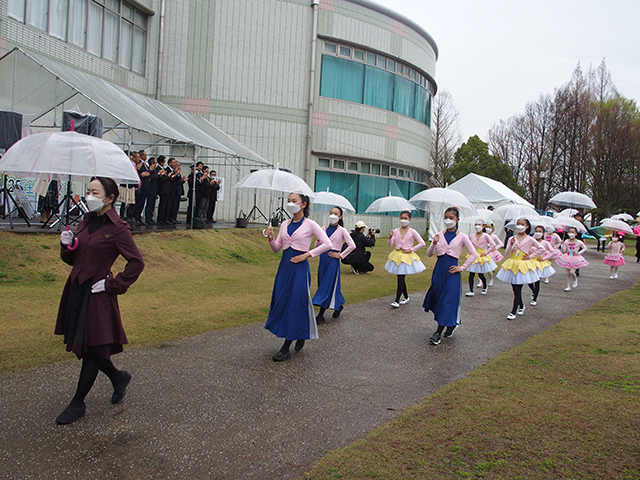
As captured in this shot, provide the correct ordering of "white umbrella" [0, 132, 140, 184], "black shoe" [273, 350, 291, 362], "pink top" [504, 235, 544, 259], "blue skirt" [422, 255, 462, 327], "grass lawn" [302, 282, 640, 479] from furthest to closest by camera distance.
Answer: "pink top" [504, 235, 544, 259]
"white umbrella" [0, 132, 140, 184]
"blue skirt" [422, 255, 462, 327]
"black shoe" [273, 350, 291, 362]
"grass lawn" [302, 282, 640, 479]

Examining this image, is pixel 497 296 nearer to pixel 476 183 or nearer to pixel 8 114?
pixel 8 114

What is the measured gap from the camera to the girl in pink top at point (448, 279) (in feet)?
24.6

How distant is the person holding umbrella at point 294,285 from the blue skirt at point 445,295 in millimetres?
2195

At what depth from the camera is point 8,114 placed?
1265 cm

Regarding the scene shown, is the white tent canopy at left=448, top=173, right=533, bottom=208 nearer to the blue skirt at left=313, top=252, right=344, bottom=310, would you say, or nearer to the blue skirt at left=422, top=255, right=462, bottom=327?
the blue skirt at left=313, top=252, right=344, bottom=310

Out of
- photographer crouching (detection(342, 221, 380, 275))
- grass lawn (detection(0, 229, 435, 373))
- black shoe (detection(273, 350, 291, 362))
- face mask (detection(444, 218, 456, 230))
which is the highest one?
face mask (detection(444, 218, 456, 230))

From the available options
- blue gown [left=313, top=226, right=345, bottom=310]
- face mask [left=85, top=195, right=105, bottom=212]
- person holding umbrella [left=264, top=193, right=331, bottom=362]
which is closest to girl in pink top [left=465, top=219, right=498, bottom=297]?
blue gown [left=313, top=226, right=345, bottom=310]

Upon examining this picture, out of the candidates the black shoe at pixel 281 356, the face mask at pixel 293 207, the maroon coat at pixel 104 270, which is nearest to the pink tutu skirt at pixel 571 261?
the face mask at pixel 293 207

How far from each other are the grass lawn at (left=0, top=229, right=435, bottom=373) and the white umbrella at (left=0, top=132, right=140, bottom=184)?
2055 millimetres

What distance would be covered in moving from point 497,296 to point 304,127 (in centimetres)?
1513

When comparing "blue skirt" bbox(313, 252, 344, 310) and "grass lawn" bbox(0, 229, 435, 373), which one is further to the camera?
"blue skirt" bbox(313, 252, 344, 310)

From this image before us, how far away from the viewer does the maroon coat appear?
4125 millimetres

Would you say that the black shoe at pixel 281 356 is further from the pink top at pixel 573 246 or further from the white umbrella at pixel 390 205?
the white umbrella at pixel 390 205

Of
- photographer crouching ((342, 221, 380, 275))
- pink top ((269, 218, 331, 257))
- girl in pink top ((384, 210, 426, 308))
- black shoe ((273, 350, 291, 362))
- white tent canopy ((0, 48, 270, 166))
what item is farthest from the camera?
photographer crouching ((342, 221, 380, 275))
